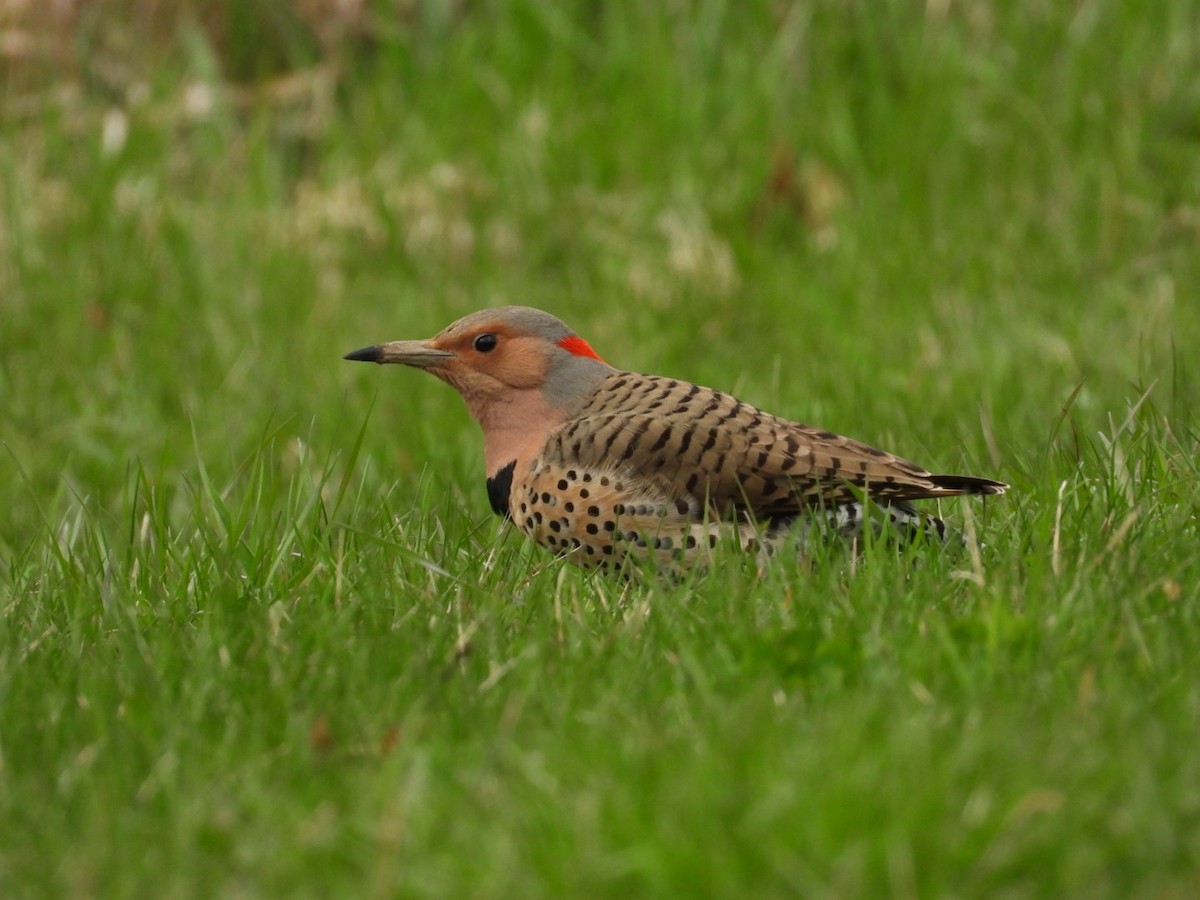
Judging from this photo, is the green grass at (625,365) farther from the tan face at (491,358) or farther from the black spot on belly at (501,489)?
the tan face at (491,358)

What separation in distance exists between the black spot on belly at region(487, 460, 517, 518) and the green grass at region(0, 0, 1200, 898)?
0.64 feet

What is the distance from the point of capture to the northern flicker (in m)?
4.43

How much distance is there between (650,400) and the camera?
4.85 metres

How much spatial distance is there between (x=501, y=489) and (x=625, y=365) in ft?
8.89

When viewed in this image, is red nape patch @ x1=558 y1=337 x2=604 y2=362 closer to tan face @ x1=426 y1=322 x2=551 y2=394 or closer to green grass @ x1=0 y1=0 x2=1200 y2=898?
tan face @ x1=426 y1=322 x2=551 y2=394

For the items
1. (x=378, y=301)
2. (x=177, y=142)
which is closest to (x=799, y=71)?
(x=378, y=301)

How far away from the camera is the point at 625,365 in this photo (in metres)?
7.56

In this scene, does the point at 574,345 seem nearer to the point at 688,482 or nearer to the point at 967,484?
the point at 688,482

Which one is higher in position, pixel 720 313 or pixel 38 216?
pixel 38 216

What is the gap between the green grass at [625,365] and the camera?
2768mm

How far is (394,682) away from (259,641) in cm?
38

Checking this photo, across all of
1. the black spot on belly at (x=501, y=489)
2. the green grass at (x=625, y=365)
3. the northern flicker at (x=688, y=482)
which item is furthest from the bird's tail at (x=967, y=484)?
the black spot on belly at (x=501, y=489)

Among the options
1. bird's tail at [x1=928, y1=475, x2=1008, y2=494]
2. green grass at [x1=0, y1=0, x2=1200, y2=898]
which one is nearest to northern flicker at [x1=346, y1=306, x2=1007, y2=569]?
bird's tail at [x1=928, y1=475, x2=1008, y2=494]

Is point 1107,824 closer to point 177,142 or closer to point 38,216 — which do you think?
point 38,216
